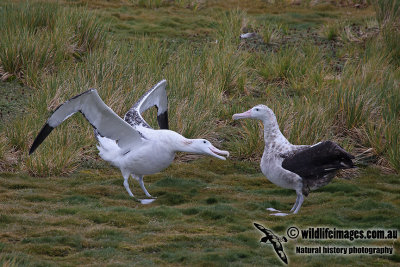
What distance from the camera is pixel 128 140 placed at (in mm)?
7781

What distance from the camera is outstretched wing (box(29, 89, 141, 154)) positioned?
24.0 ft

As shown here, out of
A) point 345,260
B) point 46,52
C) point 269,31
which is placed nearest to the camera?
point 345,260

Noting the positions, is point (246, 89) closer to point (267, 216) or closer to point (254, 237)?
point (267, 216)

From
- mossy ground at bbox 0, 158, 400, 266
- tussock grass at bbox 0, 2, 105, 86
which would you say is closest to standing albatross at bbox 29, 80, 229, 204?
mossy ground at bbox 0, 158, 400, 266

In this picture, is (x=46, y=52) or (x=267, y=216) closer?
(x=267, y=216)

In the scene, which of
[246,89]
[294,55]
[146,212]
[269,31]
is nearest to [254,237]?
[146,212]

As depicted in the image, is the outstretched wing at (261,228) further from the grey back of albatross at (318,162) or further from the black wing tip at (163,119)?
the black wing tip at (163,119)

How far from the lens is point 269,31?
1430 centimetres

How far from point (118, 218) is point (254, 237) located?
1.38 meters

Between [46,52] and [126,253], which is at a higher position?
[46,52]

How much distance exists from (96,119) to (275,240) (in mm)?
2592

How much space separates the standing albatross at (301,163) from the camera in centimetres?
685

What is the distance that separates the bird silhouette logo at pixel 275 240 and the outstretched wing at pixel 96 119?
1951 millimetres

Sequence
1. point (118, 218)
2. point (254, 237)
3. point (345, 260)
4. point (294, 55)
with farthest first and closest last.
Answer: point (294, 55), point (118, 218), point (254, 237), point (345, 260)
